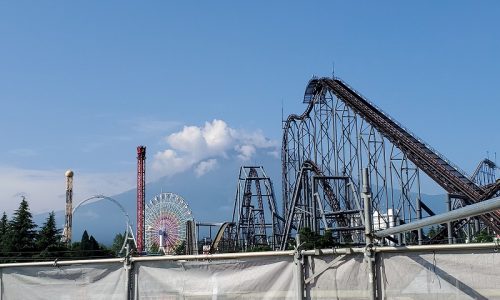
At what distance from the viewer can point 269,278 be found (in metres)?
5.46

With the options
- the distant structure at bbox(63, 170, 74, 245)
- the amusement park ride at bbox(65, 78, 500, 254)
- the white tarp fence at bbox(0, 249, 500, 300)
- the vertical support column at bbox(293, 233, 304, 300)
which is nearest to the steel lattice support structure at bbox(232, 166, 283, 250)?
the amusement park ride at bbox(65, 78, 500, 254)

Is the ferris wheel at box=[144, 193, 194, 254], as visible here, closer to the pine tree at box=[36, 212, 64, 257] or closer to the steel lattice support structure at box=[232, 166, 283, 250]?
the steel lattice support structure at box=[232, 166, 283, 250]

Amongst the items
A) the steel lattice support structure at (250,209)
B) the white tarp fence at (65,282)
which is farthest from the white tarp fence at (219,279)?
the steel lattice support structure at (250,209)

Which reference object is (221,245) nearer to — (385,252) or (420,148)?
(420,148)

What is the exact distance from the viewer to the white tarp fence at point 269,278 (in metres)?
4.68

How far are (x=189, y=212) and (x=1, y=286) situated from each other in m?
64.2

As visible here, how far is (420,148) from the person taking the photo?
3541cm

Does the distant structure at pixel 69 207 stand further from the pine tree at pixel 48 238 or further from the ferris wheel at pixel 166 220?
the pine tree at pixel 48 238

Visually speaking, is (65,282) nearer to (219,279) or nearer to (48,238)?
(219,279)

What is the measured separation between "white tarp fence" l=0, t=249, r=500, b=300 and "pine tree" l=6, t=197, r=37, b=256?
47319 millimetres

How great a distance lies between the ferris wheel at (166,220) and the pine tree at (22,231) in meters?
18.7

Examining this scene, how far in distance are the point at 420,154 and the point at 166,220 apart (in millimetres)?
42401

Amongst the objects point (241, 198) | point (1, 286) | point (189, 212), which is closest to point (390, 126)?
point (241, 198)

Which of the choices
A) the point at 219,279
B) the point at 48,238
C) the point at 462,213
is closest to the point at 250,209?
the point at 48,238
